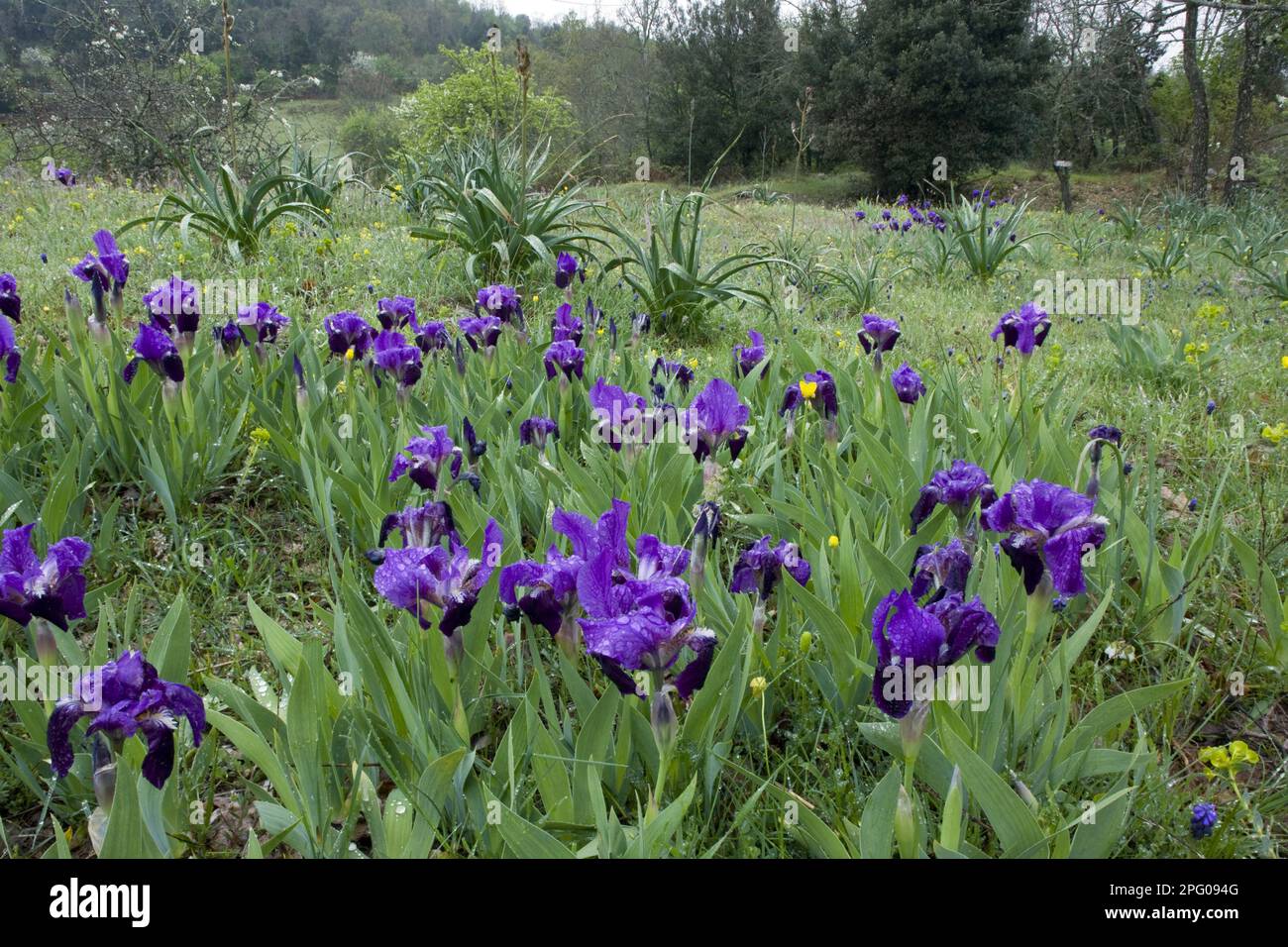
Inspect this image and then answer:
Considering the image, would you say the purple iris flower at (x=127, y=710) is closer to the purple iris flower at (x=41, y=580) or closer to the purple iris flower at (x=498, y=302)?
the purple iris flower at (x=41, y=580)

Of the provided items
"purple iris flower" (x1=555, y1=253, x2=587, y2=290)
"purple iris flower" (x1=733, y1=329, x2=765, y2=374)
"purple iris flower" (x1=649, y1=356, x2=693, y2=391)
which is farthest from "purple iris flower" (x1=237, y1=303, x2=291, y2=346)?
"purple iris flower" (x1=733, y1=329, x2=765, y2=374)

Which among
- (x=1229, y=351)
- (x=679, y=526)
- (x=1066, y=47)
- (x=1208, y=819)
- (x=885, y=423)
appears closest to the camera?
(x=1208, y=819)

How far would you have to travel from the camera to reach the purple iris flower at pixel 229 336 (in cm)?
290

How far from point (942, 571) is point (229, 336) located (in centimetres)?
257

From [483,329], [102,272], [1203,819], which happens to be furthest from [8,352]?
[1203,819]

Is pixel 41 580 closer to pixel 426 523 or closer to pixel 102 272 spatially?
pixel 426 523

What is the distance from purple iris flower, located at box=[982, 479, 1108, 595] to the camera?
1291 mm

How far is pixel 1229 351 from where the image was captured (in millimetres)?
4227

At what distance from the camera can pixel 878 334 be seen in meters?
2.79

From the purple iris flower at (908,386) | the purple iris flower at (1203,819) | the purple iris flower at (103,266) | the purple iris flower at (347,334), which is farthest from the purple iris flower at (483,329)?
the purple iris flower at (1203,819)
